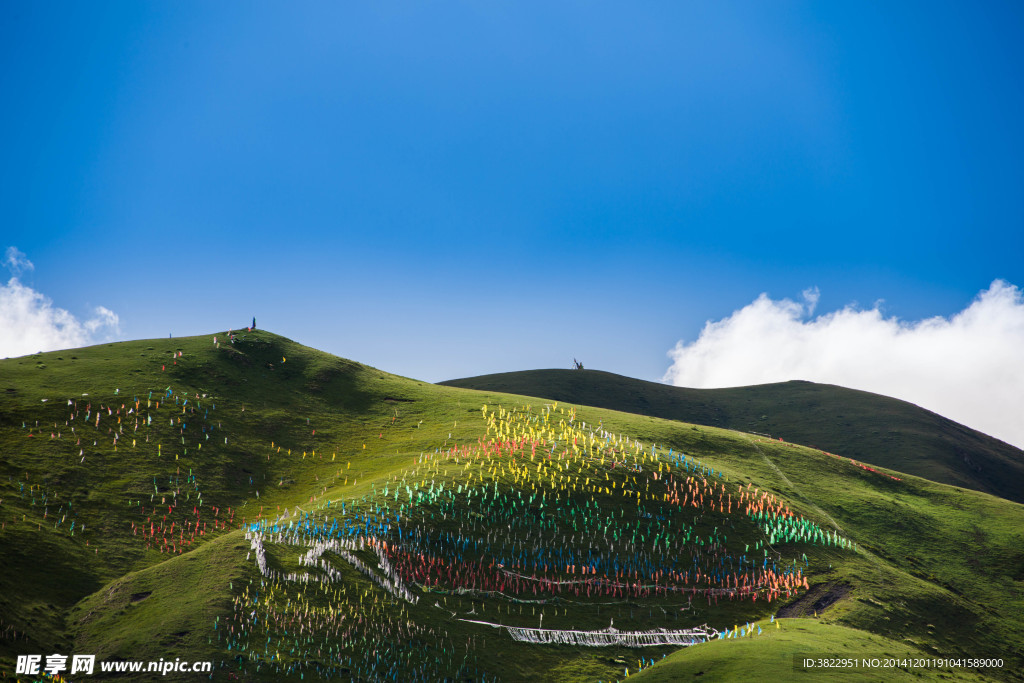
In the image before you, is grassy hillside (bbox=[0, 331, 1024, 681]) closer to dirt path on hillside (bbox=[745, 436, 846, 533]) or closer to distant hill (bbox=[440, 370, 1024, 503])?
dirt path on hillside (bbox=[745, 436, 846, 533])

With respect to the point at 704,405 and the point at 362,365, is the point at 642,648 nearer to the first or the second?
the point at 362,365

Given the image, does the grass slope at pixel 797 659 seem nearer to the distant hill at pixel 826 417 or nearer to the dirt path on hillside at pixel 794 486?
the dirt path on hillside at pixel 794 486

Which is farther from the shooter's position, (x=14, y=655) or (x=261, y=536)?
(x=261, y=536)

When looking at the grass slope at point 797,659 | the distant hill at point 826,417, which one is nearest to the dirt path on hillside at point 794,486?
the grass slope at point 797,659

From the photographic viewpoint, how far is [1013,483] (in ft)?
445

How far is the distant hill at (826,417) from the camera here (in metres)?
135

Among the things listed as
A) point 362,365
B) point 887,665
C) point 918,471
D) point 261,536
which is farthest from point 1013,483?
point 261,536

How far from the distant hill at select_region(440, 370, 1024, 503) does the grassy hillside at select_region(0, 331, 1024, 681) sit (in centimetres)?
5504

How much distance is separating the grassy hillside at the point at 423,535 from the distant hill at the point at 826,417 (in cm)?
5504

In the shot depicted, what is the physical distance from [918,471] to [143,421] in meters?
137

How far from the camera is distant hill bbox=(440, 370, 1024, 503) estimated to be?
134875 mm

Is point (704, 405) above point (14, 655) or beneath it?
above

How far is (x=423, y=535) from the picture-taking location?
4912 cm

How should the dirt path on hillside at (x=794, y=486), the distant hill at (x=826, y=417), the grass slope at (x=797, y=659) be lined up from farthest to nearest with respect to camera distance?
the distant hill at (x=826, y=417) → the dirt path on hillside at (x=794, y=486) → the grass slope at (x=797, y=659)
